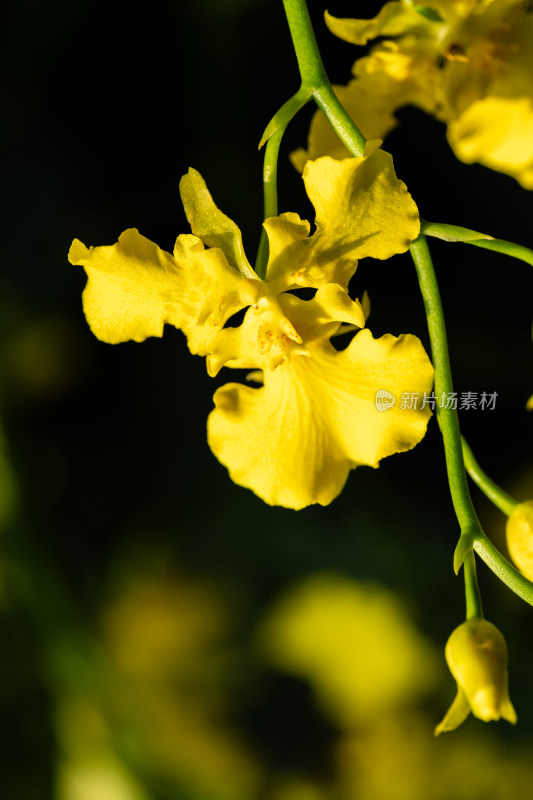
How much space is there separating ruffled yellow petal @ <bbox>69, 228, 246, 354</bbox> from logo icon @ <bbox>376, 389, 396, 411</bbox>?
160 millimetres

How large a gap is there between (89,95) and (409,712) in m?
1.58

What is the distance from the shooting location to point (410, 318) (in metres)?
1.85

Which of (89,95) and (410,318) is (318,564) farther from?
(89,95)

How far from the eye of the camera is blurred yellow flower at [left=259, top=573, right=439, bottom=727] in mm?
2031

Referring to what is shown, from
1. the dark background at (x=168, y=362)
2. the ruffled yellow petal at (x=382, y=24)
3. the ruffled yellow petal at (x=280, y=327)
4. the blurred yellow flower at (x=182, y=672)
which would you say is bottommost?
the blurred yellow flower at (x=182, y=672)

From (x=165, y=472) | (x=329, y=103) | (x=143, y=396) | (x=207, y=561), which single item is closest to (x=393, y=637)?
(x=207, y=561)

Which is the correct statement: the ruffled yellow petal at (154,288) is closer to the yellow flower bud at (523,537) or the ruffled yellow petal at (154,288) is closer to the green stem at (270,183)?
the green stem at (270,183)

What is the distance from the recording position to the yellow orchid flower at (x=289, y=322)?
78 cm

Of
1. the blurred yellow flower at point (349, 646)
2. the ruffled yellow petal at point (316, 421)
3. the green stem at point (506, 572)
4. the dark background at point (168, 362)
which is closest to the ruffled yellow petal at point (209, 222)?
the ruffled yellow petal at point (316, 421)

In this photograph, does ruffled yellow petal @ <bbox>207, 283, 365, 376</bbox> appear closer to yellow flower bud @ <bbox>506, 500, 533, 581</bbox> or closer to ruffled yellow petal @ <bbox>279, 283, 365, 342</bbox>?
ruffled yellow petal @ <bbox>279, 283, 365, 342</bbox>

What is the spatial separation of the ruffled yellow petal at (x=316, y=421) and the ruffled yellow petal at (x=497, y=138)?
0.19 m

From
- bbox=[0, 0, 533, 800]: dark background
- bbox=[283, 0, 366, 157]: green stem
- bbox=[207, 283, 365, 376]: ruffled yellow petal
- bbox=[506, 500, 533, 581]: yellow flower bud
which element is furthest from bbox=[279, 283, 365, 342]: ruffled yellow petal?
bbox=[0, 0, 533, 800]: dark background

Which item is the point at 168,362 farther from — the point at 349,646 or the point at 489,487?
the point at 489,487

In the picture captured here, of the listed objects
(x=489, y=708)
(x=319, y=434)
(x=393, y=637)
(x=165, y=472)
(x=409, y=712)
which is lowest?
(x=409, y=712)
